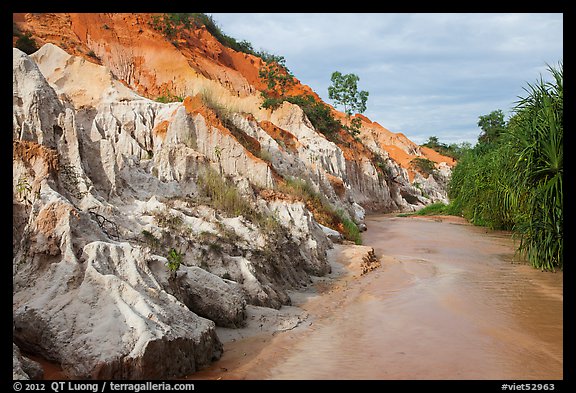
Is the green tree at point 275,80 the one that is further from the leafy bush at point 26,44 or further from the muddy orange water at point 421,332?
the muddy orange water at point 421,332

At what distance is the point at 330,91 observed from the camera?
4969 centimetres

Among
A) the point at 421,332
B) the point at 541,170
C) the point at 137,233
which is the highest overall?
the point at 541,170

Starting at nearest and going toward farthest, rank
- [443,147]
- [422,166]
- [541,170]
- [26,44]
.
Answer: [541,170] < [26,44] < [422,166] < [443,147]

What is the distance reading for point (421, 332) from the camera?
19.5 ft

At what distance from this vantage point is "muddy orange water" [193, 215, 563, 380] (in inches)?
188

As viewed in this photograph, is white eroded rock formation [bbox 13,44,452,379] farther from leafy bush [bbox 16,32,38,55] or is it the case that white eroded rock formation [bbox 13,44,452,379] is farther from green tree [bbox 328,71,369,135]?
green tree [bbox 328,71,369,135]

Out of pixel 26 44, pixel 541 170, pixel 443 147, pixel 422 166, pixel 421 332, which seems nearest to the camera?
pixel 421 332

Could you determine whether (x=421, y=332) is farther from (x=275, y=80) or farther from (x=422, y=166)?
(x=422, y=166)

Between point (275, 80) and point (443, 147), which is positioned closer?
point (275, 80)

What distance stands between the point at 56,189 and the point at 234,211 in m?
3.59

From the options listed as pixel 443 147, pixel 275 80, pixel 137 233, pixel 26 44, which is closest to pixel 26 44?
pixel 26 44
